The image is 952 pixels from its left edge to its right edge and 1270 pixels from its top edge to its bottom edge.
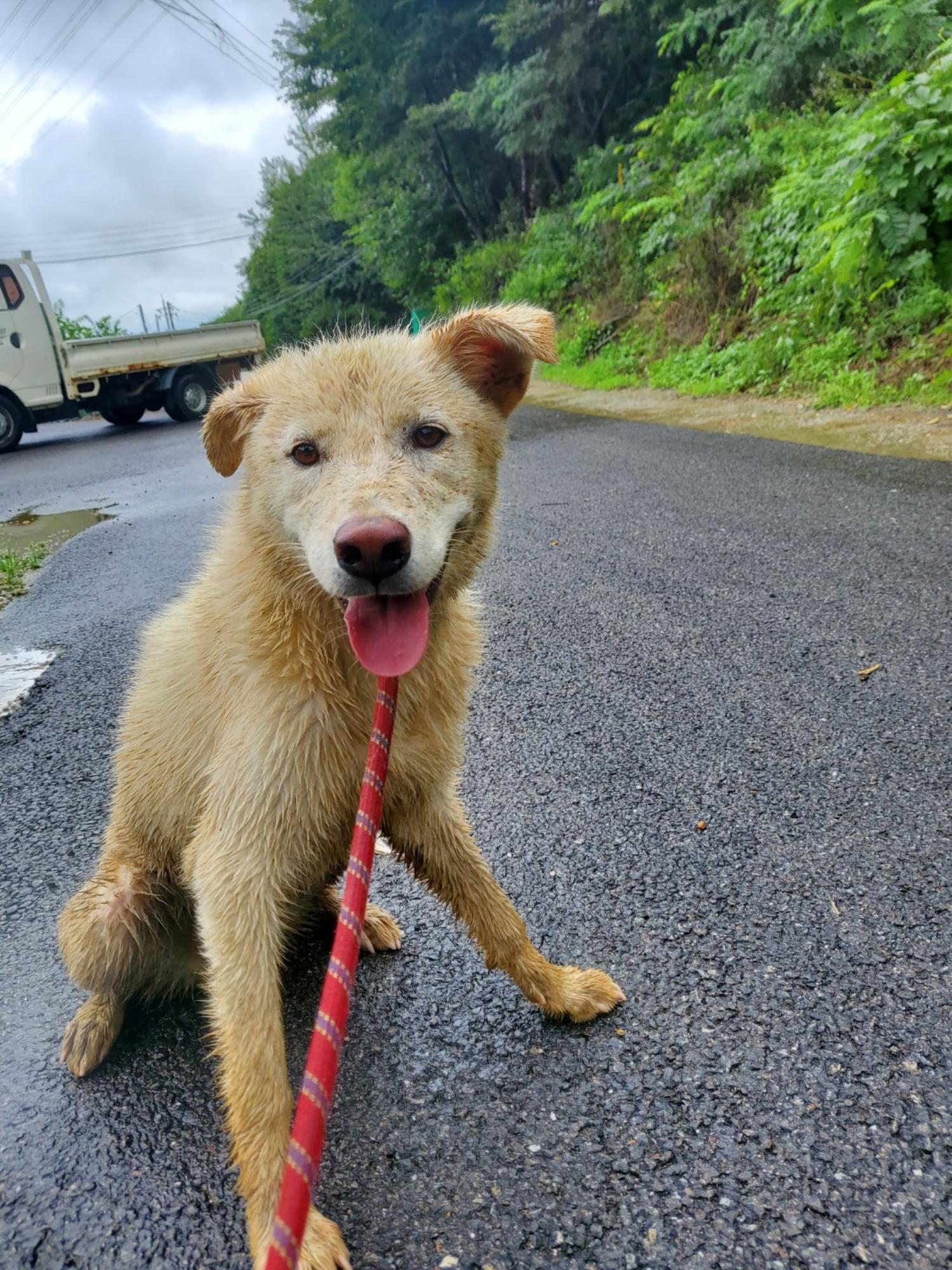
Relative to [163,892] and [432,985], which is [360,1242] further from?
[163,892]

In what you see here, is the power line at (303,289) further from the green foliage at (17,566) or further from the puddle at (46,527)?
the green foliage at (17,566)

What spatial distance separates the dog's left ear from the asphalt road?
4.48ft

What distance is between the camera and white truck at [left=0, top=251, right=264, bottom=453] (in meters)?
16.2

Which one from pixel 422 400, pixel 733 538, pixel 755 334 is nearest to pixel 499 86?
pixel 755 334

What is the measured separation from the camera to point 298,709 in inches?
72.8

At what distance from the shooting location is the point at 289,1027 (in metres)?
2.09

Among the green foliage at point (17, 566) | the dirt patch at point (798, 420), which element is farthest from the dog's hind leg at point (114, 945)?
the dirt patch at point (798, 420)

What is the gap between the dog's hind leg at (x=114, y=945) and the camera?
6.53 feet

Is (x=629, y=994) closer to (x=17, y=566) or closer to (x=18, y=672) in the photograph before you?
(x=18, y=672)

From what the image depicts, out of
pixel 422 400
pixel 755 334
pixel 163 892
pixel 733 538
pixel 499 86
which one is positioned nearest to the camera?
pixel 422 400

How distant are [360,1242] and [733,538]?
4.44 m

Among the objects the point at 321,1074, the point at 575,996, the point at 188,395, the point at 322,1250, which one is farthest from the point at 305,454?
the point at 188,395

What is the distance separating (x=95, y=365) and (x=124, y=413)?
172 centimetres

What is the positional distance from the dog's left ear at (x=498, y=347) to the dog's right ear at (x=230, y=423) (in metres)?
0.48
